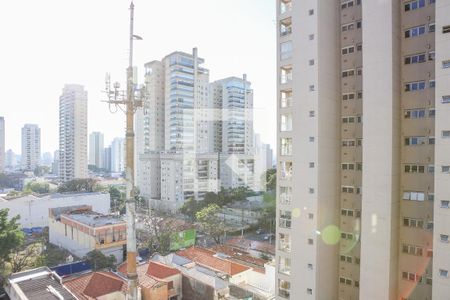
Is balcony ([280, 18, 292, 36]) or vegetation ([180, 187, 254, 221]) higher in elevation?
balcony ([280, 18, 292, 36])

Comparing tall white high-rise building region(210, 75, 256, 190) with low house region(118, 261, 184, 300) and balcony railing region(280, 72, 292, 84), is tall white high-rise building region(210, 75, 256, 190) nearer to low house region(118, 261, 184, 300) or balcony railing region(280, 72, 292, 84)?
low house region(118, 261, 184, 300)

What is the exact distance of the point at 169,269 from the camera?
47.1 feet

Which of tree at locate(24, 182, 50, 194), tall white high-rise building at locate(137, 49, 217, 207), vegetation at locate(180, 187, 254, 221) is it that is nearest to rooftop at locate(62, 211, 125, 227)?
vegetation at locate(180, 187, 254, 221)

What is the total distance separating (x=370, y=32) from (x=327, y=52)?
4.44ft

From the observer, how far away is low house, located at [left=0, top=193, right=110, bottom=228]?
→ 100 feet

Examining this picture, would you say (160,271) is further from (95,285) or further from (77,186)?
(77,186)

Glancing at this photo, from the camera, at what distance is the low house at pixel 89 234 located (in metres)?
22.1

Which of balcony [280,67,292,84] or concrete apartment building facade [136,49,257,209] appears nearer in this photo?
balcony [280,67,292,84]

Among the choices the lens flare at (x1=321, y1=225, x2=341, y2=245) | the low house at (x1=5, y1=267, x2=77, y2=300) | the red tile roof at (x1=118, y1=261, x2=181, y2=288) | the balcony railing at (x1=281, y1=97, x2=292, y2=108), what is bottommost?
the red tile roof at (x1=118, y1=261, x2=181, y2=288)

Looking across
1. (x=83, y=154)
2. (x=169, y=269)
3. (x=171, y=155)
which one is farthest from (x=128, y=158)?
(x=83, y=154)

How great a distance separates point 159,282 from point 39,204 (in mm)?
24236

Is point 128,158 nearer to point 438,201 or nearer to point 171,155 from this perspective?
point 438,201

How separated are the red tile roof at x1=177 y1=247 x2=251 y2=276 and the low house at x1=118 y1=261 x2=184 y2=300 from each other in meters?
2.02

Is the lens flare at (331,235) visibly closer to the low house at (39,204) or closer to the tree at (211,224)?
the tree at (211,224)
